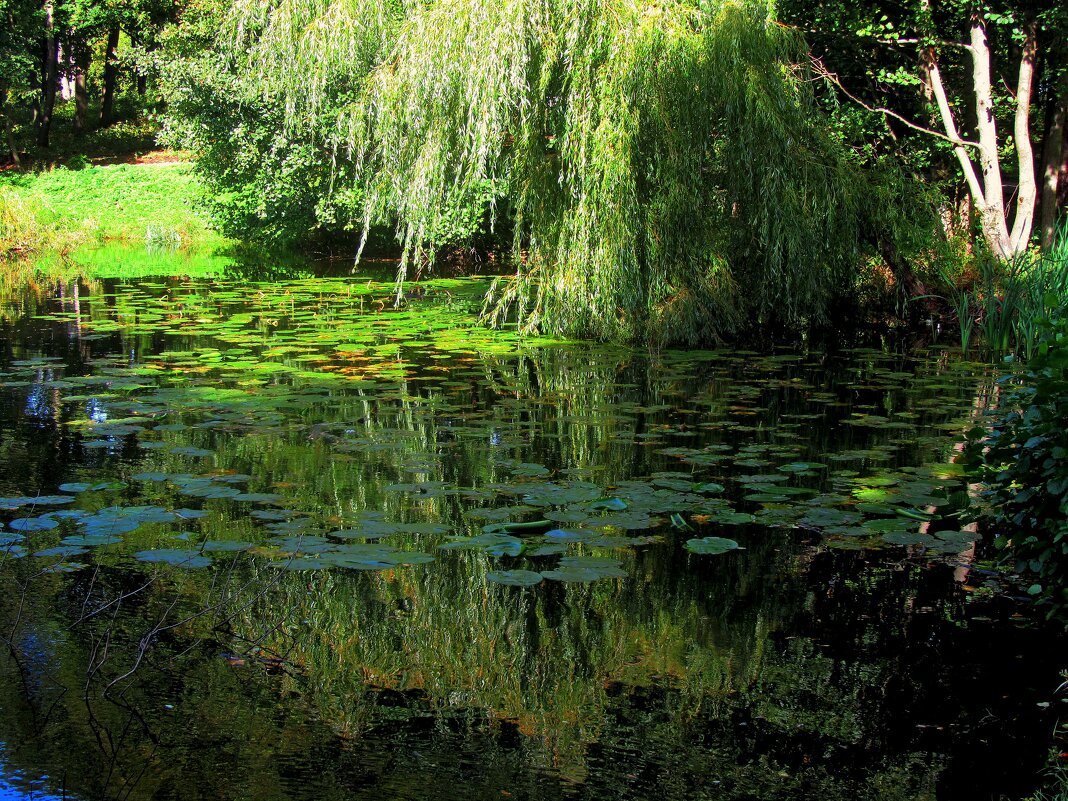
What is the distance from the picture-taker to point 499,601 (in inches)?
172

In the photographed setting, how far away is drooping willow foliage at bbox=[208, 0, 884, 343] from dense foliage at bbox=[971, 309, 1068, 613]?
602 cm

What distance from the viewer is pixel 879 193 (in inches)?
438

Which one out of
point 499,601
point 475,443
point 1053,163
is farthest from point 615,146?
point 1053,163

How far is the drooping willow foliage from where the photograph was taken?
9938mm

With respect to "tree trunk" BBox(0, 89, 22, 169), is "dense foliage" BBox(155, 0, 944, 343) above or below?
below

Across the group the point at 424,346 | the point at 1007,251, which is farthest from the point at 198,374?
the point at 1007,251

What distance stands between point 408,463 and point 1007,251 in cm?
1062

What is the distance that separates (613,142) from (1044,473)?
655 cm

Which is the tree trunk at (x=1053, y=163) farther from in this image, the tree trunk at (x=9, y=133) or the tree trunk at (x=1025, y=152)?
the tree trunk at (x=9, y=133)

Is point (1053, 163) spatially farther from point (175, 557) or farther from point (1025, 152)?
point (175, 557)

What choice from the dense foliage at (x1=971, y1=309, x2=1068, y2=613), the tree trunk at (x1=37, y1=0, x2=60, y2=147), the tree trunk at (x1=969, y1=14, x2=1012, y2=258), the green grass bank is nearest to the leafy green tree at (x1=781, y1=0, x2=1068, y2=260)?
the tree trunk at (x1=969, y1=14, x2=1012, y2=258)

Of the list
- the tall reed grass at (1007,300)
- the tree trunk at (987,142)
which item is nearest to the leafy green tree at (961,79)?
the tree trunk at (987,142)

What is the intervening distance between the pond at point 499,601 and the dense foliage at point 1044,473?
281 mm

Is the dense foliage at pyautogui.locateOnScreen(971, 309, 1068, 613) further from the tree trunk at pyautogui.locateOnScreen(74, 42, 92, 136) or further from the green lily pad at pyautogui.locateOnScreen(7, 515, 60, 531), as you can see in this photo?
the tree trunk at pyautogui.locateOnScreen(74, 42, 92, 136)
